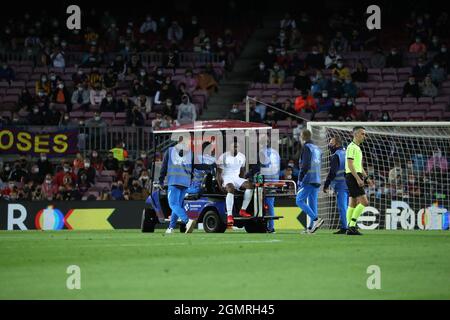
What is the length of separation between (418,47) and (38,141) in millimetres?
12900

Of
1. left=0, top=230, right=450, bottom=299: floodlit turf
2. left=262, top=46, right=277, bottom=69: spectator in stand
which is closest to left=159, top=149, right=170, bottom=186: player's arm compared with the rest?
left=0, top=230, right=450, bottom=299: floodlit turf

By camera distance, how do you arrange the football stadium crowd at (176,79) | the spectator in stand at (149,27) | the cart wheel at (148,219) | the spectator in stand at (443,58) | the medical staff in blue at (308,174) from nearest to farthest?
the medical staff in blue at (308,174), the cart wheel at (148,219), the football stadium crowd at (176,79), the spectator in stand at (443,58), the spectator in stand at (149,27)

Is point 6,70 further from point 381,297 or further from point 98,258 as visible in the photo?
point 381,297

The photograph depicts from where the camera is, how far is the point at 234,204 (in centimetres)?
2384

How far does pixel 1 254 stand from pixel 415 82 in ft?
69.1

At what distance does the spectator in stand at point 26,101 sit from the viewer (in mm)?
36438

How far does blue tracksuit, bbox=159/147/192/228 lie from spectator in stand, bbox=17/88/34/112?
45.2ft

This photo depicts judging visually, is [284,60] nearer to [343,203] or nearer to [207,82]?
[207,82]

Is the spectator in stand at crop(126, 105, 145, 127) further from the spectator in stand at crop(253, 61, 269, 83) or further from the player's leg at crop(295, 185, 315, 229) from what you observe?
the player's leg at crop(295, 185, 315, 229)

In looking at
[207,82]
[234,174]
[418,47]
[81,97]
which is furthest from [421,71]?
[234,174]

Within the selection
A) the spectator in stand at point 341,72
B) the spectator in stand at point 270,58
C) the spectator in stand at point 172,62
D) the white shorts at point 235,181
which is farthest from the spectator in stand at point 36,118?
the white shorts at point 235,181

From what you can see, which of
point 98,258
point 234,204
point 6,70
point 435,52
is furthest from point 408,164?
point 6,70

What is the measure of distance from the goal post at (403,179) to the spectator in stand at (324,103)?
242 inches

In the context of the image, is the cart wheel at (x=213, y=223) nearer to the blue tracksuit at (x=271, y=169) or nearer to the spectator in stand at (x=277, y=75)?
the blue tracksuit at (x=271, y=169)
